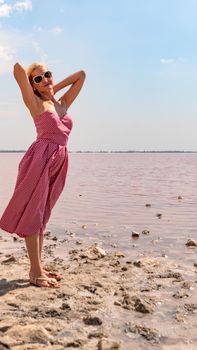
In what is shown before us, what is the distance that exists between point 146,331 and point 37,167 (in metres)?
2.05

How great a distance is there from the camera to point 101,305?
4.28 meters

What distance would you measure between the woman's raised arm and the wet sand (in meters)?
1.99

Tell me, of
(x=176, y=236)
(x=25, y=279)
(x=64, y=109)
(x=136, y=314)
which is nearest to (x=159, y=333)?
(x=136, y=314)

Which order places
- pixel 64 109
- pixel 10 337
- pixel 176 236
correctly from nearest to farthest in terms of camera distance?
pixel 10 337 → pixel 64 109 → pixel 176 236

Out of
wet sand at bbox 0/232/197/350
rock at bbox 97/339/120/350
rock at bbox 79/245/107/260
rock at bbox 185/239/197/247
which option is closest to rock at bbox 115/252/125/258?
wet sand at bbox 0/232/197/350

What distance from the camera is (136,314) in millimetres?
4109

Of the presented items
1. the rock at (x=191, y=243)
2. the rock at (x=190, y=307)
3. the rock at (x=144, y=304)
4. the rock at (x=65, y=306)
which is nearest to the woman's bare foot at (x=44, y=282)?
the rock at (x=65, y=306)

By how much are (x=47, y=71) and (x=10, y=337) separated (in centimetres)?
282

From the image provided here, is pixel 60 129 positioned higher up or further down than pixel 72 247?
higher up

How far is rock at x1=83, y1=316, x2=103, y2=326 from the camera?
3.80 metres

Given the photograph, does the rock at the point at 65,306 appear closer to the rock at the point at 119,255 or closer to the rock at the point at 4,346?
the rock at the point at 4,346

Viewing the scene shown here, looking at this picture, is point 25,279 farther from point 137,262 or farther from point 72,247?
point 72,247

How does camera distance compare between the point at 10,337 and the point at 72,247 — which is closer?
the point at 10,337

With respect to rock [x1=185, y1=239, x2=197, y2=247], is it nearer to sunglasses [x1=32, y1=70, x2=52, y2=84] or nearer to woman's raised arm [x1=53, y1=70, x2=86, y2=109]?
woman's raised arm [x1=53, y1=70, x2=86, y2=109]
